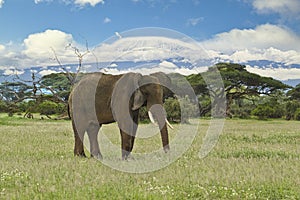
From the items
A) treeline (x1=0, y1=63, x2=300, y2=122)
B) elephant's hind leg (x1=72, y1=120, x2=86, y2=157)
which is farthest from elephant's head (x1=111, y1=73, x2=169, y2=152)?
treeline (x1=0, y1=63, x2=300, y2=122)

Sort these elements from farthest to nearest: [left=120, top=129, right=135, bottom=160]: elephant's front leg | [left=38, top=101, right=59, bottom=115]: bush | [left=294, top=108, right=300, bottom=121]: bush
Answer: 1. [left=294, top=108, right=300, bottom=121]: bush
2. [left=38, top=101, right=59, bottom=115]: bush
3. [left=120, top=129, right=135, bottom=160]: elephant's front leg

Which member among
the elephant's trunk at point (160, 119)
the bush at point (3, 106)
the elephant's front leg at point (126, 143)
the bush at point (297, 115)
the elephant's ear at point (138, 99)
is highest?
the elephant's ear at point (138, 99)

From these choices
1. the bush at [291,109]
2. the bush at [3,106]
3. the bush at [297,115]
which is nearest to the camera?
the bush at [3,106]

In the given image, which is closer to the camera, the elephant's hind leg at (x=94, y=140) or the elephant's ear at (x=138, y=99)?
the elephant's ear at (x=138, y=99)

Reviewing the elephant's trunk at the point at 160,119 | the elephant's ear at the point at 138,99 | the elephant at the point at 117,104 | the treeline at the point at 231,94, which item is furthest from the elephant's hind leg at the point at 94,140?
the treeline at the point at 231,94

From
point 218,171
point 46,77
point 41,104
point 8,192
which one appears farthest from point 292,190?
point 46,77

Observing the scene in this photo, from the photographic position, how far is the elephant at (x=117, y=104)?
10.0 meters

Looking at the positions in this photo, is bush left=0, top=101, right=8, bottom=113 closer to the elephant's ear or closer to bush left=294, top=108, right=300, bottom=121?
bush left=294, top=108, right=300, bottom=121

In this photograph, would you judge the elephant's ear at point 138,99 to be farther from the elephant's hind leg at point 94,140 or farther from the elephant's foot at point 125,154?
the elephant's hind leg at point 94,140

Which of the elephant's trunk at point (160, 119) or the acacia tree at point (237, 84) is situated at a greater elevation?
the acacia tree at point (237, 84)

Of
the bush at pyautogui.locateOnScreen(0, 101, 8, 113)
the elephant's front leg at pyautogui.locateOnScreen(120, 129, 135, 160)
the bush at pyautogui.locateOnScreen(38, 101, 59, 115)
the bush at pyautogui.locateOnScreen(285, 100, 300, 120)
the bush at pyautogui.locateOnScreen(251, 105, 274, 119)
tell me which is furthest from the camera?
the bush at pyautogui.locateOnScreen(251, 105, 274, 119)

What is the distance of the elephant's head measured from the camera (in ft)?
33.0

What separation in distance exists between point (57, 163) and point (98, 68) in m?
5.96

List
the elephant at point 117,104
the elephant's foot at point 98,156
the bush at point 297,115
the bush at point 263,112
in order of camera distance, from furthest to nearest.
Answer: the bush at point 263,112
the bush at point 297,115
the elephant's foot at point 98,156
the elephant at point 117,104
